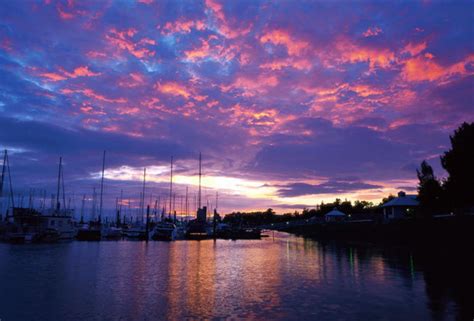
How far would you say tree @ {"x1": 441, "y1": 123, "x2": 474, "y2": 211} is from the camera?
44.3 metres

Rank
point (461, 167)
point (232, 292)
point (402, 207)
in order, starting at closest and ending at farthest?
point (232, 292)
point (461, 167)
point (402, 207)

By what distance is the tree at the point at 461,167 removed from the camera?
145 ft

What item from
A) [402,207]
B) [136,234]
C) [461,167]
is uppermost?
[461,167]

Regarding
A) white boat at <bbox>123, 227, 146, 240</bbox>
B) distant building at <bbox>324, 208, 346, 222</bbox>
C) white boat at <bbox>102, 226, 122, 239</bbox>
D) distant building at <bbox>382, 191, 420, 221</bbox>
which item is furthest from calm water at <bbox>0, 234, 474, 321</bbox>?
distant building at <bbox>324, 208, 346, 222</bbox>

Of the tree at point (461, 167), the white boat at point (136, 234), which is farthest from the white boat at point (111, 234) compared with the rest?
the tree at point (461, 167)

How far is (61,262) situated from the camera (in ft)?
118

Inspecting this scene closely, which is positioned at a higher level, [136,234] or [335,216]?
[335,216]

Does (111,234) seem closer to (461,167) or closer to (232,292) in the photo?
(232,292)

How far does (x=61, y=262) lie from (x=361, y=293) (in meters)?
28.6

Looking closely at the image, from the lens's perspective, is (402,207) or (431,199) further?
(402,207)

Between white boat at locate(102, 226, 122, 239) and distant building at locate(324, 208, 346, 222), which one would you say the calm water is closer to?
white boat at locate(102, 226, 122, 239)

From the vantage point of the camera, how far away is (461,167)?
4519cm

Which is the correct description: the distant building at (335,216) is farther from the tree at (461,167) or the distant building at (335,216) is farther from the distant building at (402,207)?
the tree at (461,167)

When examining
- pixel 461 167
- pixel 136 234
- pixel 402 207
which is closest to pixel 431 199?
pixel 402 207
